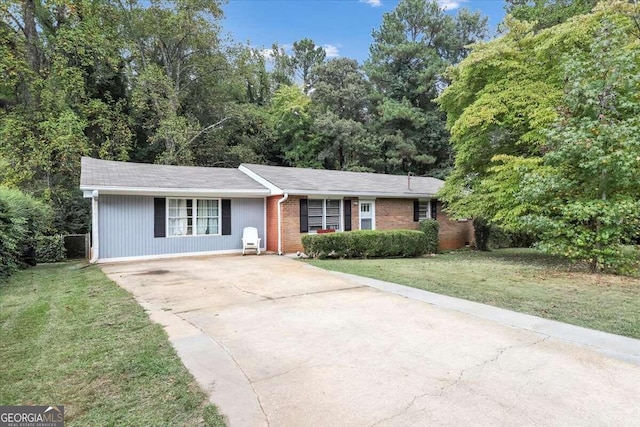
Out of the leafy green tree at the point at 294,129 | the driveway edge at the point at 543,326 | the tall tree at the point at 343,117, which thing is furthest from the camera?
the leafy green tree at the point at 294,129

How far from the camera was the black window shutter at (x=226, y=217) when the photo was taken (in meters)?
13.3

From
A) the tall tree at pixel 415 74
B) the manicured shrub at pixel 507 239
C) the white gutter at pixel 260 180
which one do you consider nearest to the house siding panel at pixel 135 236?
the white gutter at pixel 260 180

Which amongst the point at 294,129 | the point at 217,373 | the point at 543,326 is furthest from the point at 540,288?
the point at 294,129

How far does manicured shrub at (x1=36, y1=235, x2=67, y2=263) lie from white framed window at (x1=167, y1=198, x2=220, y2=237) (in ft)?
15.0

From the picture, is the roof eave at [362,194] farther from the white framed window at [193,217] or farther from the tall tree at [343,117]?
the tall tree at [343,117]

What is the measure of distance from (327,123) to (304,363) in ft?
83.9

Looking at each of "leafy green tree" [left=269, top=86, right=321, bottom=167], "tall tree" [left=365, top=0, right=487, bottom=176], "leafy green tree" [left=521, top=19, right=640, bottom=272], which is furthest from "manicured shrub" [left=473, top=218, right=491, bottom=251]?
"leafy green tree" [left=269, top=86, right=321, bottom=167]

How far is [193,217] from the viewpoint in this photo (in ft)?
42.1

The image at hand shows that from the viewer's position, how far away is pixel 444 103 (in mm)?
15461

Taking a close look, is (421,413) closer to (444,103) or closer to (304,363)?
(304,363)

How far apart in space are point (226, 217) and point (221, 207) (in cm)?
41

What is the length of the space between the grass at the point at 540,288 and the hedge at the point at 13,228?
24.0 feet

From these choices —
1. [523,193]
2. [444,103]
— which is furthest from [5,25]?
[523,193]

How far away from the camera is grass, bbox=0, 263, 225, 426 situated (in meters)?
2.76
